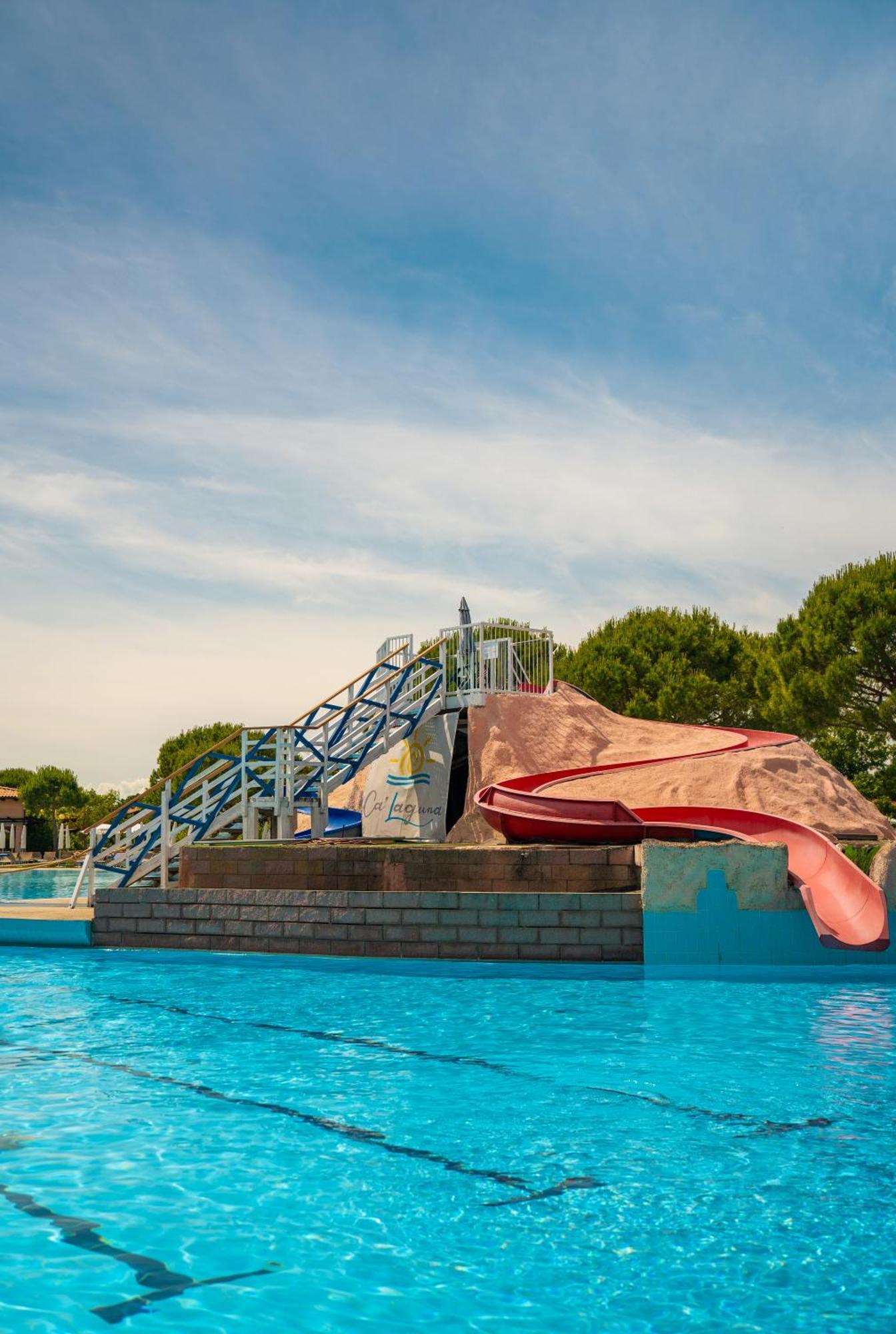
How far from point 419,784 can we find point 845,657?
57.9 feet

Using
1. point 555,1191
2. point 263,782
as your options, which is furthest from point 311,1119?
point 263,782

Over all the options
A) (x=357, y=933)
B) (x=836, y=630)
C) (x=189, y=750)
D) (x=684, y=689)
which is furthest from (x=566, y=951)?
(x=189, y=750)

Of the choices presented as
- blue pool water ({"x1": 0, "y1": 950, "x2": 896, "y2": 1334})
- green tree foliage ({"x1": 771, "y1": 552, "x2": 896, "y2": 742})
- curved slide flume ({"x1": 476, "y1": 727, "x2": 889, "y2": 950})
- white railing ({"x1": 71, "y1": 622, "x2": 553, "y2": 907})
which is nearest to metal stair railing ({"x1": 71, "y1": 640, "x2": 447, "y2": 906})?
white railing ({"x1": 71, "y1": 622, "x2": 553, "y2": 907})

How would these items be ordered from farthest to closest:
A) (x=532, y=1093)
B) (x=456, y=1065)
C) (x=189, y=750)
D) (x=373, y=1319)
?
(x=189, y=750) → (x=456, y=1065) → (x=532, y=1093) → (x=373, y=1319)

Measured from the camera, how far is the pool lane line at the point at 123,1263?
13.6 ft

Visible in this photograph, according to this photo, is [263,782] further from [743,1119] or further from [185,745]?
[185,745]

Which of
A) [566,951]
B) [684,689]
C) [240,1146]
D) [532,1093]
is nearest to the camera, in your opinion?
[240,1146]

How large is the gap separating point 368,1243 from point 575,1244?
2.84ft

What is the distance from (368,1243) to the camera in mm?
4789

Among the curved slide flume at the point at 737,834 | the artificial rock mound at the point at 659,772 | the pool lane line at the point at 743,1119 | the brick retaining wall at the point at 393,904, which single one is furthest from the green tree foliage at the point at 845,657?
the pool lane line at the point at 743,1119

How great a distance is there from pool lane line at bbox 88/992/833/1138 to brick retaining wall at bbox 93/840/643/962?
296 centimetres

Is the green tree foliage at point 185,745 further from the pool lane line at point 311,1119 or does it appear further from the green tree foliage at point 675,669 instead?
the pool lane line at point 311,1119

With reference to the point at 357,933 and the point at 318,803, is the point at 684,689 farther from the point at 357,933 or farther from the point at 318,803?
the point at 357,933

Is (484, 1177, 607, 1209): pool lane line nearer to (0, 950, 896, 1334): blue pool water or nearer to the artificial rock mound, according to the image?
(0, 950, 896, 1334): blue pool water
